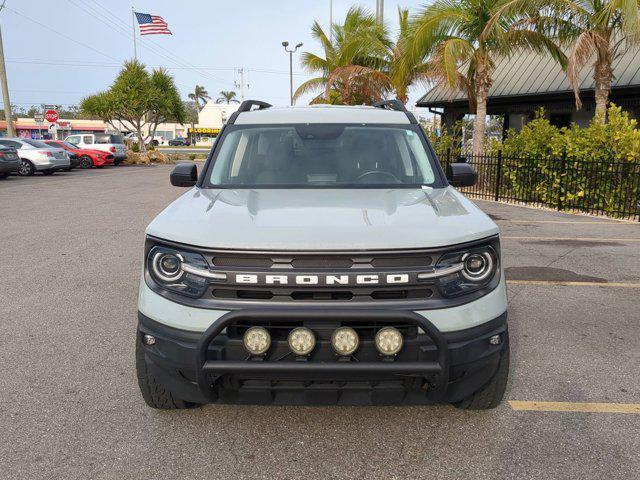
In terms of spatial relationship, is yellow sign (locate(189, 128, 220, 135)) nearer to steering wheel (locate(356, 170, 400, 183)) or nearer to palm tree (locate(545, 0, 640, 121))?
palm tree (locate(545, 0, 640, 121))

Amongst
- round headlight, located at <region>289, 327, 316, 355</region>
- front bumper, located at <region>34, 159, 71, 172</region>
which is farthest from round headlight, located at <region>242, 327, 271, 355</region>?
front bumper, located at <region>34, 159, 71, 172</region>

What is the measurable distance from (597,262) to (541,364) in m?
4.19

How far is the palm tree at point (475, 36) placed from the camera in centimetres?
1442

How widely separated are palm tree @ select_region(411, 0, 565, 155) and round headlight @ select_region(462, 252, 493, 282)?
41.7 ft

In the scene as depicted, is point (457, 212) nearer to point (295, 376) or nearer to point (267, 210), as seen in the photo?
point (267, 210)

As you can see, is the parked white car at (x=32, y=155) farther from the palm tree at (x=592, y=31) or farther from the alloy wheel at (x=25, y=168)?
the palm tree at (x=592, y=31)

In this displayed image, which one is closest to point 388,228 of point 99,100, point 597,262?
point 597,262

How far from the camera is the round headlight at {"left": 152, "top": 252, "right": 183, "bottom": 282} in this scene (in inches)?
109

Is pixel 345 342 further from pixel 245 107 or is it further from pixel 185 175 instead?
pixel 245 107

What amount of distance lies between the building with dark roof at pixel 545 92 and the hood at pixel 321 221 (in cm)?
1488

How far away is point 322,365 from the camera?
8.36 feet

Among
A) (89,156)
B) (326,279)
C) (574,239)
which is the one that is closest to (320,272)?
(326,279)

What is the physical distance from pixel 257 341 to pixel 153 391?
94 centimetres

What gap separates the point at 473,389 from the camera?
2.84 m
